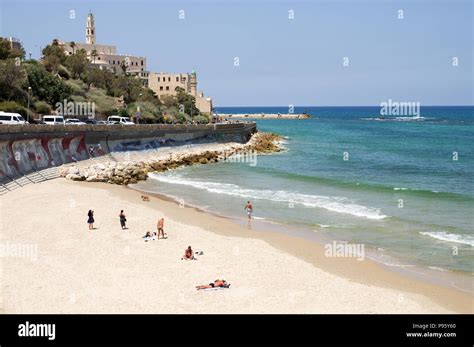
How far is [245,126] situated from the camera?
8225cm

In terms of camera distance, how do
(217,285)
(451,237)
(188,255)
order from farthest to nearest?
(451,237)
(188,255)
(217,285)

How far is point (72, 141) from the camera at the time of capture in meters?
45.0

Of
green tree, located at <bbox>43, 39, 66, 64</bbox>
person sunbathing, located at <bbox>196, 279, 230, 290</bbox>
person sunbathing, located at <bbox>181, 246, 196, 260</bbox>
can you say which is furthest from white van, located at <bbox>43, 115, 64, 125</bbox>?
green tree, located at <bbox>43, 39, 66, 64</bbox>

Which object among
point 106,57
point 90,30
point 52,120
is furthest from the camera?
point 90,30

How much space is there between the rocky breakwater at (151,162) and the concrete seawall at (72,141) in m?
1.10

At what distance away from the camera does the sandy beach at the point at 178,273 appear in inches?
642

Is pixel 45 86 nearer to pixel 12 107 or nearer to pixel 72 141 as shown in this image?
pixel 12 107

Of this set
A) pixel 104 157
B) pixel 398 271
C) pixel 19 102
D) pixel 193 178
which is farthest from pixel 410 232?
pixel 19 102

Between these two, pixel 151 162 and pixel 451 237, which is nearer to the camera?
pixel 451 237

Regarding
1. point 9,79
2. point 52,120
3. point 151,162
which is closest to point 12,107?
point 52,120

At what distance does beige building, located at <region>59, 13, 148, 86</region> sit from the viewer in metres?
113

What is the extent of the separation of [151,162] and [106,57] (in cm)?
7125

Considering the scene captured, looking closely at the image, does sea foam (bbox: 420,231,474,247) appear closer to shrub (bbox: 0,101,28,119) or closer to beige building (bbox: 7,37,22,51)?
shrub (bbox: 0,101,28,119)

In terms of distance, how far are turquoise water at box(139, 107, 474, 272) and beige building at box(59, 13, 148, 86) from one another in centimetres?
5876
